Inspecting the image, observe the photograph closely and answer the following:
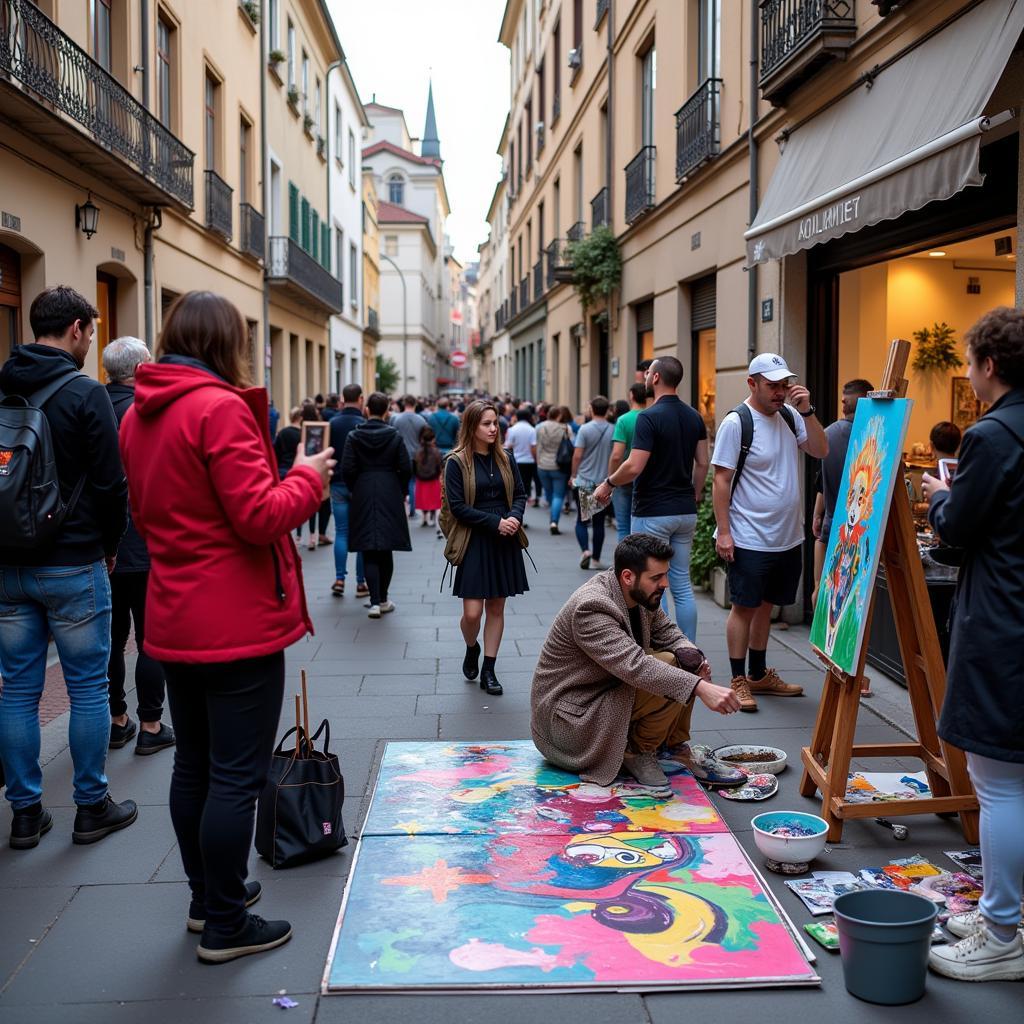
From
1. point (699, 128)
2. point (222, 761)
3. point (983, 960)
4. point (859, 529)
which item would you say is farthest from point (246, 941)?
point (699, 128)

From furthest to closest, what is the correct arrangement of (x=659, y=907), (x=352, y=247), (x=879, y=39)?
1. (x=352, y=247)
2. (x=879, y=39)
3. (x=659, y=907)

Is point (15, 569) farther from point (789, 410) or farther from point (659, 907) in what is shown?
point (789, 410)

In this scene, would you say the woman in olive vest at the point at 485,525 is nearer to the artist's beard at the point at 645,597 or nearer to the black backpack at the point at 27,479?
the artist's beard at the point at 645,597

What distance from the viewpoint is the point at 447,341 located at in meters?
92.5

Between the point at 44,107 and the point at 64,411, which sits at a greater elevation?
the point at 44,107

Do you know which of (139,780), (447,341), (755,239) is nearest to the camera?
(139,780)

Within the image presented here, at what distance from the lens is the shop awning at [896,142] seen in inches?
228

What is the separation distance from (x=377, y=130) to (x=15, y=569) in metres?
79.4

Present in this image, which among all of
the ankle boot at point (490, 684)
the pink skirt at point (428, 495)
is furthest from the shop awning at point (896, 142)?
the pink skirt at point (428, 495)

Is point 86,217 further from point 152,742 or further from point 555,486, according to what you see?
point 555,486

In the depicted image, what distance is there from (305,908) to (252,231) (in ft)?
58.4

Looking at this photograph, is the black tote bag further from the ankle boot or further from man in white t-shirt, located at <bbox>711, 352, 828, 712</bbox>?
man in white t-shirt, located at <bbox>711, 352, 828, 712</bbox>

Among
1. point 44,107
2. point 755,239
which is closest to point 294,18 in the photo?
point 44,107

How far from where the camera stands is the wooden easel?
4.54 metres
